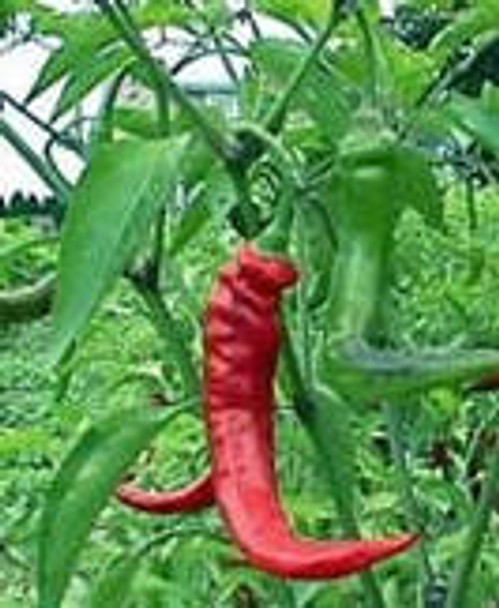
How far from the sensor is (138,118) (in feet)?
4.46

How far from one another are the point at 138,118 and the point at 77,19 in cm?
8

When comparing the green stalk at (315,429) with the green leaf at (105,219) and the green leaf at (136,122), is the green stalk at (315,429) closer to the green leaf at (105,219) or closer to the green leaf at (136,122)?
the green leaf at (105,219)

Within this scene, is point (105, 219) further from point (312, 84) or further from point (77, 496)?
point (312, 84)

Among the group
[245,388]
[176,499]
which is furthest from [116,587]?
[245,388]

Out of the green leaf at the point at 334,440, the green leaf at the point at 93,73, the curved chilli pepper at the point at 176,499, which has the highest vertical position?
the green leaf at the point at 93,73

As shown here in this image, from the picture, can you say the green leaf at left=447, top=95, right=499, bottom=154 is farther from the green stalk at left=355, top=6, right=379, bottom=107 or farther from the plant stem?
the plant stem

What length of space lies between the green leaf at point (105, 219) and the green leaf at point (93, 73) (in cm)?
20

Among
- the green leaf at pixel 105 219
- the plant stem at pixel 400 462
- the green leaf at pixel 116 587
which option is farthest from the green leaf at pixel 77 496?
the plant stem at pixel 400 462

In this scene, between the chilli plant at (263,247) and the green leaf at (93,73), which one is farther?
the green leaf at (93,73)

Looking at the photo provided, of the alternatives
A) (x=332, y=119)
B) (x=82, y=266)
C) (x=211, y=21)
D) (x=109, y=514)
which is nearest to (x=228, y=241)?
(x=109, y=514)

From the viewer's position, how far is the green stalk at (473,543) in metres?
1.29

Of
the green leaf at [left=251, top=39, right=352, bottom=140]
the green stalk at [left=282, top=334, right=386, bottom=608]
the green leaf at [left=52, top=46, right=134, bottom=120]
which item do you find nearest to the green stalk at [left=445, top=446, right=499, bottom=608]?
the green stalk at [left=282, top=334, right=386, bottom=608]

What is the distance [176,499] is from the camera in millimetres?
Result: 1229

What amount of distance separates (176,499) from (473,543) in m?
0.19
